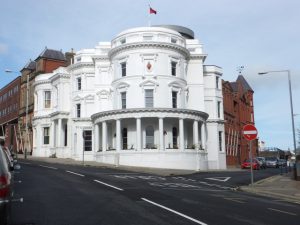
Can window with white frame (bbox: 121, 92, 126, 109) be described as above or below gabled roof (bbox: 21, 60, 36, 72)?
below

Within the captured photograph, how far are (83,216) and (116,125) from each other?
31.1 meters

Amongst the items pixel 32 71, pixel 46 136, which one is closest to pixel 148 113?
pixel 46 136

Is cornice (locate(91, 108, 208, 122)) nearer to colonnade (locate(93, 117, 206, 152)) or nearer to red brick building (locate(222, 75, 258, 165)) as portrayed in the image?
colonnade (locate(93, 117, 206, 152))

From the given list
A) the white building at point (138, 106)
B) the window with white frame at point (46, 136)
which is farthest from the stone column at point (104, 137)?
the window with white frame at point (46, 136)

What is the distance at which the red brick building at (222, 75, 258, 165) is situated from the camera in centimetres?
5916

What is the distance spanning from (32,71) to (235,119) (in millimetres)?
34631

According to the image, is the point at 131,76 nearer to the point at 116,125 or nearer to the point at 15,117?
the point at 116,125

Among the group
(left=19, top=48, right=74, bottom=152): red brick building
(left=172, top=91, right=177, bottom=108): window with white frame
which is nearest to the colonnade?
(left=172, top=91, right=177, bottom=108): window with white frame

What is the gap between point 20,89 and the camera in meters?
70.9

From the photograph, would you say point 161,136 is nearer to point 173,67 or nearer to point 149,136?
point 149,136

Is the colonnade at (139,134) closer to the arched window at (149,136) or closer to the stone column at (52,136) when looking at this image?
the arched window at (149,136)

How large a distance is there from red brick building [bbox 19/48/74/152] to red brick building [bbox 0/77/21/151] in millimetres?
3445

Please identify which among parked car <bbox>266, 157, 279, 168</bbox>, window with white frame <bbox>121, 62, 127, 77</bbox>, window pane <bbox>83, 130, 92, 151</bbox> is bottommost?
parked car <bbox>266, 157, 279, 168</bbox>

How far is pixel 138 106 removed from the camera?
41.7 meters
